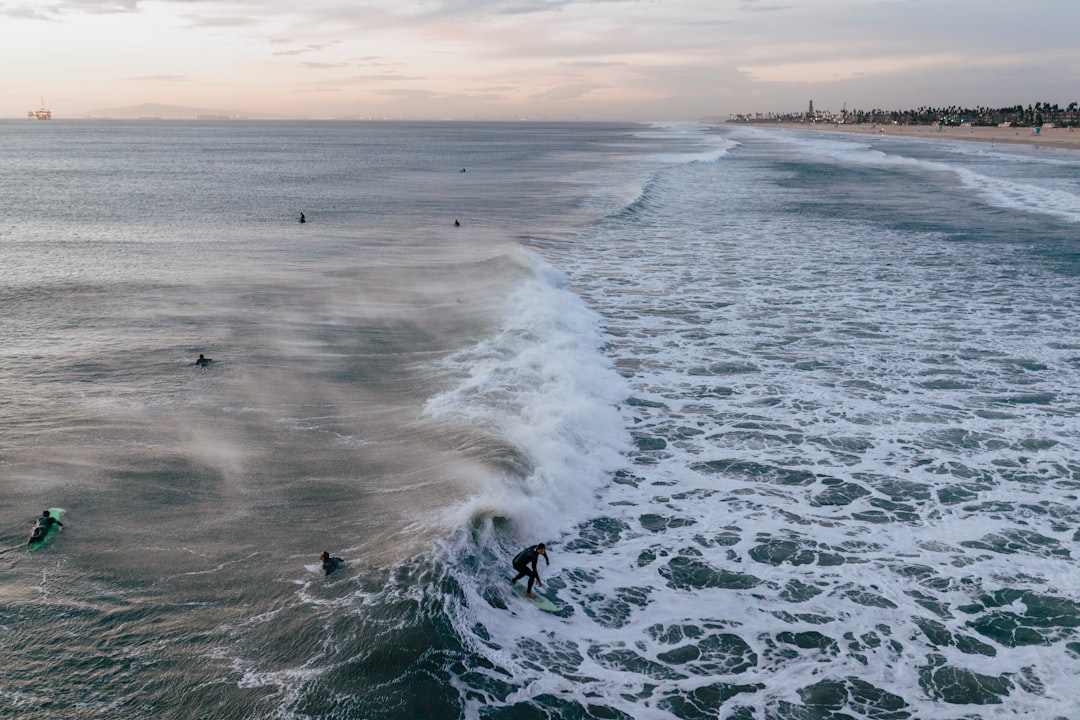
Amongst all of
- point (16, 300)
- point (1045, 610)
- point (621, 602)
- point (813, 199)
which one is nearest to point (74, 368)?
point (16, 300)

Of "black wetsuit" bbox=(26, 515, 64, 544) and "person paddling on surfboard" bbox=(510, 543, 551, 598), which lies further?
"black wetsuit" bbox=(26, 515, 64, 544)

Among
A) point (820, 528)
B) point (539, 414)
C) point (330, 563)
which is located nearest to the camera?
point (330, 563)

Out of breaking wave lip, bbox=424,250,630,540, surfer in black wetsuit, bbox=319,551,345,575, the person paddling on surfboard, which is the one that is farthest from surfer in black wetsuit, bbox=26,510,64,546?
the person paddling on surfboard

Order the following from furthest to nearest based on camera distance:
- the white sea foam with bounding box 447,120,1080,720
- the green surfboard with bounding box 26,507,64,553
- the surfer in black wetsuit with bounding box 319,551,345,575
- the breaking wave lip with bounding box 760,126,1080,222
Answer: the breaking wave lip with bounding box 760,126,1080,222, the green surfboard with bounding box 26,507,64,553, the surfer in black wetsuit with bounding box 319,551,345,575, the white sea foam with bounding box 447,120,1080,720

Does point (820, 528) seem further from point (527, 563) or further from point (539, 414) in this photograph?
point (539, 414)

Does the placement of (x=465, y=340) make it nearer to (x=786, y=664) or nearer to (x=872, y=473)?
(x=872, y=473)

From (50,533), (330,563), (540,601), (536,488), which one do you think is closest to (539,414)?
(536,488)

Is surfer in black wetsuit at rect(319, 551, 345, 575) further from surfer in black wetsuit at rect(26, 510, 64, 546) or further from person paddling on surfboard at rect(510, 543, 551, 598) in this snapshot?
surfer in black wetsuit at rect(26, 510, 64, 546)
